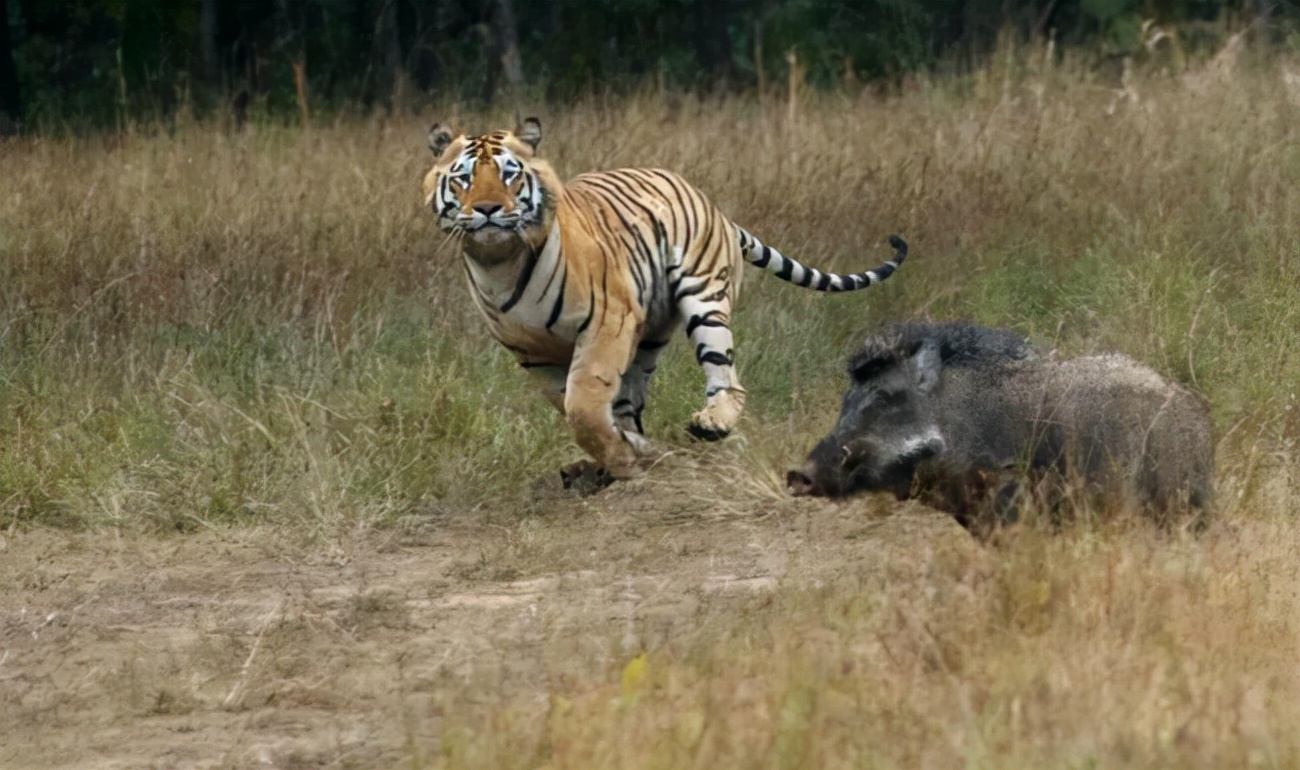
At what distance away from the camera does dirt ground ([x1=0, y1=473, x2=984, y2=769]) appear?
4.92 m

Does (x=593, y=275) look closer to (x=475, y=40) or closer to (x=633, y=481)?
(x=633, y=481)

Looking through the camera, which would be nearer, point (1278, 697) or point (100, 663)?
point (1278, 697)

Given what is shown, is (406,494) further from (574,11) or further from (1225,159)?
(574,11)

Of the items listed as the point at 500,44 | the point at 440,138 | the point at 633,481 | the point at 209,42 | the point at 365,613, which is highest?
the point at 440,138

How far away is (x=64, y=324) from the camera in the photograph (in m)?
8.67

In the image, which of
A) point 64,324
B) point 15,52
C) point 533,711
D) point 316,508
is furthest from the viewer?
point 15,52

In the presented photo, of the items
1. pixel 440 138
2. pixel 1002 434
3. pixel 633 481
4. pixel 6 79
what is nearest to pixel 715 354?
pixel 633 481

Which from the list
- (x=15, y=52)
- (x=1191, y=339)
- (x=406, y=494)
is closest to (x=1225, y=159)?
(x=1191, y=339)

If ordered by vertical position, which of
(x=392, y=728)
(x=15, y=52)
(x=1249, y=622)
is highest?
(x=1249, y=622)

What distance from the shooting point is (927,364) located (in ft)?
18.6

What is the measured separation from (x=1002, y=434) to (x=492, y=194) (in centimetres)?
227

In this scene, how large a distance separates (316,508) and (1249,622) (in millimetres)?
3406

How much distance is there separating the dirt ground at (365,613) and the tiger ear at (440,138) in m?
1.30

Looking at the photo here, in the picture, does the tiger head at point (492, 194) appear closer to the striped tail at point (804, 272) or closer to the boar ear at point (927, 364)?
the striped tail at point (804, 272)
